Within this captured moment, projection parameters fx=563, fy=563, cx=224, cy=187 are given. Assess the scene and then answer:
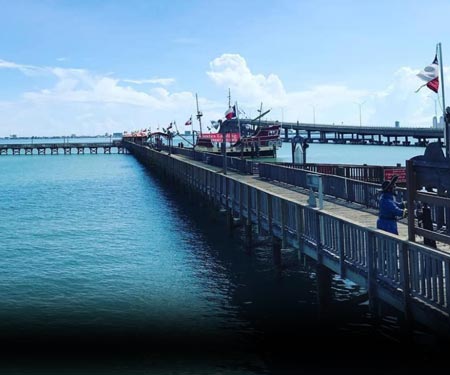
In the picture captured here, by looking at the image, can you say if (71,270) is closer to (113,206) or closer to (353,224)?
(353,224)

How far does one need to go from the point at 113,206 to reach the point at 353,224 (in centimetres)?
3382

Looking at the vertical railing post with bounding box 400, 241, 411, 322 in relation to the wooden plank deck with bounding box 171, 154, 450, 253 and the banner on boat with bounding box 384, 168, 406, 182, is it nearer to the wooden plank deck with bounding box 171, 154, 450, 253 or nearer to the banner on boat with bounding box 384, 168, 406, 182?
the wooden plank deck with bounding box 171, 154, 450, 253

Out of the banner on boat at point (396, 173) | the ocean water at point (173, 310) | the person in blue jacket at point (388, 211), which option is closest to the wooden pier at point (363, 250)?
the person in blue jacket at point (388, 211)

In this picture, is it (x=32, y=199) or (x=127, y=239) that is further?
(x=32, y=199)

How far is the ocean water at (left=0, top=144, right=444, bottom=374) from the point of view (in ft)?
40.3

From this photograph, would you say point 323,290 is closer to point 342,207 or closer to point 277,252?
point 277,252

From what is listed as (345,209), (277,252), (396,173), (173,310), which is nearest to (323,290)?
(173,310)

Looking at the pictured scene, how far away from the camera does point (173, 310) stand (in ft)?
53.4

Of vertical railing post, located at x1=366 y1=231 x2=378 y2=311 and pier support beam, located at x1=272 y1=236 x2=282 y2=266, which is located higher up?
vertical railing post, located at x1=366 y1=231 x2=378 y2=311

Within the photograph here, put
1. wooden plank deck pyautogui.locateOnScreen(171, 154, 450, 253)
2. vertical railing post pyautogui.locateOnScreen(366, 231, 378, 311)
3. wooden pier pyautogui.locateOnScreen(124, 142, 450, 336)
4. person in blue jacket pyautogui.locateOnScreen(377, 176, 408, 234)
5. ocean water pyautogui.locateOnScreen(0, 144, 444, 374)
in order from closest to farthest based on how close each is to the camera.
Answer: wooden pier pyautogui.locateOnScreen(124, 142, 450, 336) → vertical railing post pyautogui.locateOnScreen(366, 231, 378, 311) → person in blue jacket pyautogui.locateOnScreen(377, 176, 408, 234) → ocean water pyautogui.locateOnScreen(0, 144, 444, 374) → wooden plank deck pyautogui.locateOnScreen(171, 154, 450, 253)

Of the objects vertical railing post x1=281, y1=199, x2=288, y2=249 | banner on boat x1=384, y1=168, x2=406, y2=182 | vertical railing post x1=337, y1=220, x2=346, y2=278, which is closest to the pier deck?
vertical railing post x1=337, y1=220, x2=346, y2=278

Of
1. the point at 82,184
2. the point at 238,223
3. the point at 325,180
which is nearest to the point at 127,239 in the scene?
the point at 238,223

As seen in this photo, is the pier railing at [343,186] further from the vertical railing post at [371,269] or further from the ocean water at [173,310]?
the vertical railing post at [371,269]

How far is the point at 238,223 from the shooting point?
2836 cm
